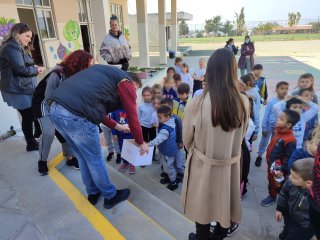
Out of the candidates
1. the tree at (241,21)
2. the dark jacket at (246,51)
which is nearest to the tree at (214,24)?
the tree at (241,21)

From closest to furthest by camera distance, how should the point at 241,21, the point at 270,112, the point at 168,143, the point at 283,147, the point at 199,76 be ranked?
the point at 283,147
the point at 168,143
the point at 270,112
the point at 199,76
the point at 241,21

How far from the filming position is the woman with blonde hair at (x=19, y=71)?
307 cm

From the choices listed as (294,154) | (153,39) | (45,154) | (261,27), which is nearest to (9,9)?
(45,154)

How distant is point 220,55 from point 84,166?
1.72 meters

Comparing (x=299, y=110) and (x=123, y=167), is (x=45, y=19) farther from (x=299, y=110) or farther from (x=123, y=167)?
(x=299, y=110)

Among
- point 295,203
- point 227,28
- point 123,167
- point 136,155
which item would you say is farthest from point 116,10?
point 227,28

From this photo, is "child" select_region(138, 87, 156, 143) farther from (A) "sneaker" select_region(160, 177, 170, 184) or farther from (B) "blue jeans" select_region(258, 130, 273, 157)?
(B) "blue jeans" select_region(258, 130, 273, 157)

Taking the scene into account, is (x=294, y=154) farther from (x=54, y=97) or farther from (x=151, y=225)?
(x=54, y=97)

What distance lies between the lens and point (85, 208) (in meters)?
2.55

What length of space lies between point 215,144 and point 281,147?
151 cm

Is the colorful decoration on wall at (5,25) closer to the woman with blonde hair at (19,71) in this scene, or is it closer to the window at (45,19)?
the window at (45,19)

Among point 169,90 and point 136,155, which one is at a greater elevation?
point 169,90

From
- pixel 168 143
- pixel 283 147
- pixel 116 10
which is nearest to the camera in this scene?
pixel 283 147

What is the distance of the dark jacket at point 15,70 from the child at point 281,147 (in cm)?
321
